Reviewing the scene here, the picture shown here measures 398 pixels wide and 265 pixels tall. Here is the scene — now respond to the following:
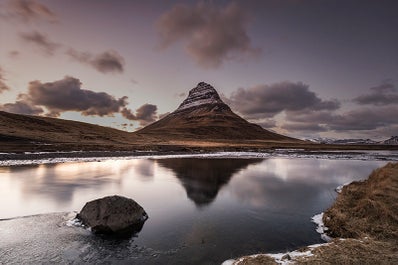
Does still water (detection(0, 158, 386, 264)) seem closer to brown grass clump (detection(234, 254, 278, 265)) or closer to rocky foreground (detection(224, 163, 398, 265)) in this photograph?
brown grass clump (detection(234, 254, 278, 265))

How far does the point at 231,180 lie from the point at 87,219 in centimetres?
2001

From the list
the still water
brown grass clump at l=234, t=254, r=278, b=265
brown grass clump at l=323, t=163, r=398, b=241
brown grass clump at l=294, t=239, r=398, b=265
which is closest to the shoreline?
the still water

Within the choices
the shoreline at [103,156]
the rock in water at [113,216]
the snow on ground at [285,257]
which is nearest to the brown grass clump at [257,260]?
the snow on ground at [285,257]

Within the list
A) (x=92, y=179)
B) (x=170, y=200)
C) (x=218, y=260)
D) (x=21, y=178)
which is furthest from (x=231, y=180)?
(x=21, y=178)

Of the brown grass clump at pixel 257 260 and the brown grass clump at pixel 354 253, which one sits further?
the brown grass clump at pixel 257 260

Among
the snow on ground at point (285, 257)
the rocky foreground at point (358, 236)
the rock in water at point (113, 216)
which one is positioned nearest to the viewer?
the rocky foreground at point (358, 236)

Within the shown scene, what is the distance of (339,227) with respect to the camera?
1365cm

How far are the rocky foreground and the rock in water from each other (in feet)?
20.0

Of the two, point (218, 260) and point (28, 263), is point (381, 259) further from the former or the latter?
point (28, 263)

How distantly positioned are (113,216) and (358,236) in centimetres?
1192

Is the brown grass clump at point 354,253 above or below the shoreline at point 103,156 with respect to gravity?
below

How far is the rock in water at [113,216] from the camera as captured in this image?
42.9 ft

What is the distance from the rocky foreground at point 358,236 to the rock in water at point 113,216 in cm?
610

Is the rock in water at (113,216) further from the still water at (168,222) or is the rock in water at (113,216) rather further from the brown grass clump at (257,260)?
the brown grass clump at (257,260)
